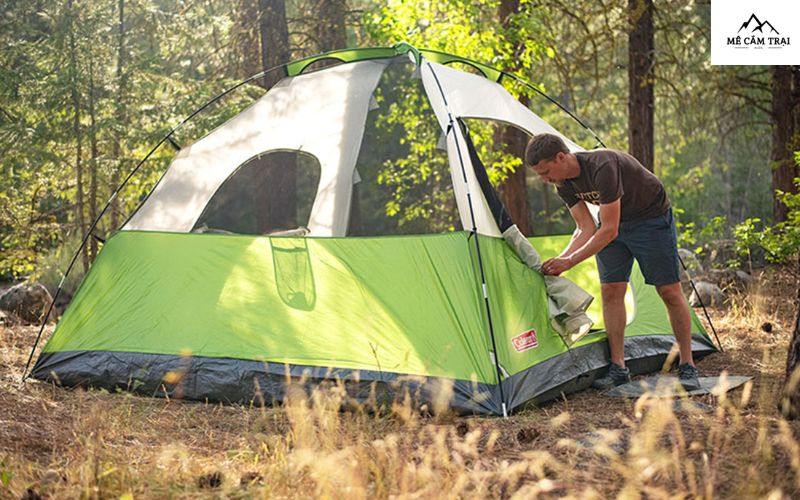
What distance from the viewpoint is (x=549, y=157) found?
477 centimetres

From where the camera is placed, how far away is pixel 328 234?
19.4 ft

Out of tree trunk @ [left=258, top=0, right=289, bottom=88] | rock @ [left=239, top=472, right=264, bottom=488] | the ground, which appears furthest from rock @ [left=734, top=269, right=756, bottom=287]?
rock @ [left=239, top=472, right=264, bottom=488]

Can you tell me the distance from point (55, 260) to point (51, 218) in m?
1.03

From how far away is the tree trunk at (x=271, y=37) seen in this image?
10820mm

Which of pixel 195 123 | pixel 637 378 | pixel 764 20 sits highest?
pixel 764 20

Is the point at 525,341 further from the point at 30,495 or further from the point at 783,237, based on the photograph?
the point at 783,237

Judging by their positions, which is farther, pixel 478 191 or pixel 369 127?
pixel 369 127

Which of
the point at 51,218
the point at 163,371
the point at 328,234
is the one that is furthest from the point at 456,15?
the point at 163,371

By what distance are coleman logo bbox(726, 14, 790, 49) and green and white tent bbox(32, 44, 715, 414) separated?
4.58 m

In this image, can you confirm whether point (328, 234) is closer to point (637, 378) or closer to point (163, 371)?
point (163, 371)

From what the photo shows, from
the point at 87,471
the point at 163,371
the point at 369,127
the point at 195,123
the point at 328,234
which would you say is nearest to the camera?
the point at 87,471

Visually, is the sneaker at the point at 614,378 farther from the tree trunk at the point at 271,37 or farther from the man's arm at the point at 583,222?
the tree trunk at the point at 271,37

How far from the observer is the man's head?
15.6 feet

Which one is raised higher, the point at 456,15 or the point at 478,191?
the point at 456,15
